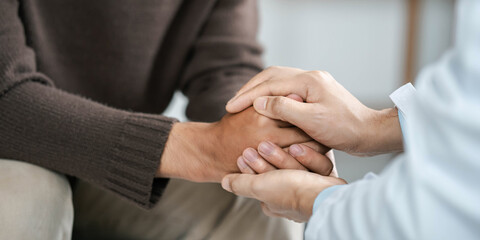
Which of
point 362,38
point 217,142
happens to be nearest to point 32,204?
point 217,142

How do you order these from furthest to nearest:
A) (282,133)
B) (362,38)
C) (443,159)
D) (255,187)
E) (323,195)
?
1. (362,38)
2. (282,133)
3. (255,187)
4. (323,195)
5. (443,159)

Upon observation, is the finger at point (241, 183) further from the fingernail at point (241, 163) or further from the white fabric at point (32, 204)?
the white fabric at point (32, 204)

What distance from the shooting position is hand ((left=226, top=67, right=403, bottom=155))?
2.54 feet

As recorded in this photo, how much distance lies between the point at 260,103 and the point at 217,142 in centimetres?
10

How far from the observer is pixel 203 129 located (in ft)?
2.79

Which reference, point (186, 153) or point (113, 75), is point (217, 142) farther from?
point (113, 75)

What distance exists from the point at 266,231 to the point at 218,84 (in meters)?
0.40

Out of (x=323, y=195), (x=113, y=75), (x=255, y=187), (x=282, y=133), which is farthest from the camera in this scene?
(x=113, y=75)

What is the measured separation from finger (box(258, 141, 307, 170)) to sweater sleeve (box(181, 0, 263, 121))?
331 mm

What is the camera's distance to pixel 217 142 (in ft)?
2.72

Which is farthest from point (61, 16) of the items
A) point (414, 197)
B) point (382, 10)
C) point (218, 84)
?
point (382, 10)

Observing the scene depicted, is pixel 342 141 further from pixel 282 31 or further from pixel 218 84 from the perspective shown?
pixel 282 31

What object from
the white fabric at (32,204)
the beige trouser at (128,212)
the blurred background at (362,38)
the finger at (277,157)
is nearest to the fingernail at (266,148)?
the finger at (277,157)

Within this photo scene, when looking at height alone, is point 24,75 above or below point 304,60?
above
